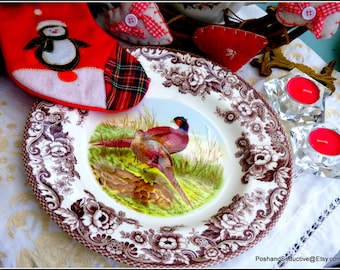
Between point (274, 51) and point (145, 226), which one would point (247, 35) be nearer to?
point (274, 51)

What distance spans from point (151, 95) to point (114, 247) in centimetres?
22

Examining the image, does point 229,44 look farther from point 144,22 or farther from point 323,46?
point 323,46

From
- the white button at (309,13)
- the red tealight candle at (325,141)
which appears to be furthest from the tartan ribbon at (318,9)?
the red tealight candle at (325,141)

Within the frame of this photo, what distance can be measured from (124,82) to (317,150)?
9.2 inches

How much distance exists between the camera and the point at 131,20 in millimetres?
599

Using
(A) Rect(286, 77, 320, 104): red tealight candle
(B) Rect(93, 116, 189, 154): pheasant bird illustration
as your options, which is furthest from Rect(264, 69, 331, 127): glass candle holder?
(B) Rect(93, 116, 189, 154): pheasant bird illustration

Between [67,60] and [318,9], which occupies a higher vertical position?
[318,9]

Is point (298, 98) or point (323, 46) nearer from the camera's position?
point (298, 98)

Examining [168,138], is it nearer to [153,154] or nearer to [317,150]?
[153,154]

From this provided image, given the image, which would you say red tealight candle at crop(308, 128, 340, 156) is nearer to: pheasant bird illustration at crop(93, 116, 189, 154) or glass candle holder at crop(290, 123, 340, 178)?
glass candle holder at crop(290, 123, 340, 178)

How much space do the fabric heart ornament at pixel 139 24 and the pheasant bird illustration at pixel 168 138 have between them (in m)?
0.12

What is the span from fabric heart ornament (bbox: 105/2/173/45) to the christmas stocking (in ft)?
0.16

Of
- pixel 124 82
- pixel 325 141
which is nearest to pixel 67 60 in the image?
pixel 124 82

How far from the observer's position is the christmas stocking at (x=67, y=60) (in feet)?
1.65
